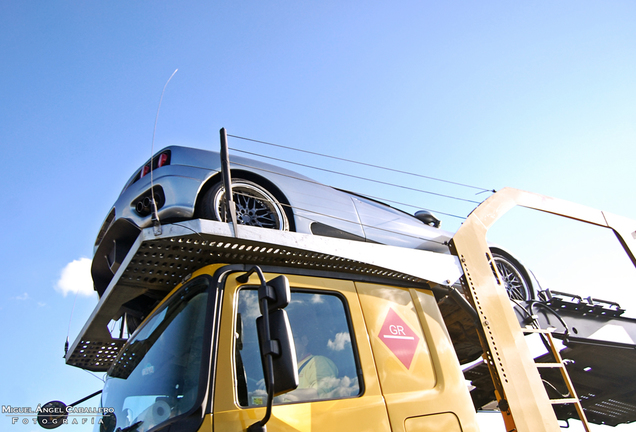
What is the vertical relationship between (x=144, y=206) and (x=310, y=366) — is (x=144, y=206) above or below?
above

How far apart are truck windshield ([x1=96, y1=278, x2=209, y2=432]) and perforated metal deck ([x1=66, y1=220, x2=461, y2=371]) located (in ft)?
0.57

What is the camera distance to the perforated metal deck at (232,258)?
87.7 inches

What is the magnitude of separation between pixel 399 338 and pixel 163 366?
1230 millimetres

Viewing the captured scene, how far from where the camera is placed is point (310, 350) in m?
2.23

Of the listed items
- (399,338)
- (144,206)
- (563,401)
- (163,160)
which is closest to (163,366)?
(399,338)

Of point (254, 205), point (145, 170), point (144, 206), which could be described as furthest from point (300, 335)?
point (145, 170)

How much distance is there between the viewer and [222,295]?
83.5 inches

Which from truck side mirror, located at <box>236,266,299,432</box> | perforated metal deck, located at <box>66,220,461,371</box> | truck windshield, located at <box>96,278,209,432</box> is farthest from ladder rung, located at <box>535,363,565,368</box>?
truck windshield, located at <box>96,278,209,432</box>

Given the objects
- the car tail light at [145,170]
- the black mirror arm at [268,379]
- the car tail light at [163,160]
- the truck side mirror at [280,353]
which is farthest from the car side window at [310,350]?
the car tail light at [145,170]

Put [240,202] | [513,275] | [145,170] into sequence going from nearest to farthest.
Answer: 1. [240,202]
2. [145,170]
3. [513,275]

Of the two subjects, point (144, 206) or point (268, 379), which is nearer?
point (268, 379)

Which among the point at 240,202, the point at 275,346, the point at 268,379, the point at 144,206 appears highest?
the point at 240,202

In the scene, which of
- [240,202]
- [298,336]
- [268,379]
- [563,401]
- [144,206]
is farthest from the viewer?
[240,202]

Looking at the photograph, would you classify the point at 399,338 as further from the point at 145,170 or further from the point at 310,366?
the point at 145,170
